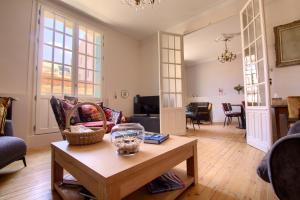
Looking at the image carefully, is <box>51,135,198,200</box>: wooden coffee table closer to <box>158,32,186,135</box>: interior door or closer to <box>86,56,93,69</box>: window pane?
<box>158,32,186,135</box>: interior door

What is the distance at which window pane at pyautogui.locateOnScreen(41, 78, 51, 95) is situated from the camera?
2.87 metres

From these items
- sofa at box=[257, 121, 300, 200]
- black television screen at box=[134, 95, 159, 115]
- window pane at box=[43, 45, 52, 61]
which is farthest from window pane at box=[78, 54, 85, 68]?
sofa at box=[257, 121, 300, 200]

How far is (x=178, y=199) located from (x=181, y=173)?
321 millimetres

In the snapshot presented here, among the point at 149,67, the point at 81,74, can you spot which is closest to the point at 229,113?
the point at 149,67

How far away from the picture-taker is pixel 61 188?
1.22m

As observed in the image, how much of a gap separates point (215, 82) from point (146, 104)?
400cm

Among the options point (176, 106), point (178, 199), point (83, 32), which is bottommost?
point (178, 199)

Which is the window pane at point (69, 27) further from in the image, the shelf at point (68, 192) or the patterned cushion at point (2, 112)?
the shelf at point (68, 192)

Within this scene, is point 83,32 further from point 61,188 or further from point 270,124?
point 270,124

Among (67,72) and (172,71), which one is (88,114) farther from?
(172,71)

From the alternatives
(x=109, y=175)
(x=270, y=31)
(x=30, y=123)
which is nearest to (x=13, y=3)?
(x=30, y=123)

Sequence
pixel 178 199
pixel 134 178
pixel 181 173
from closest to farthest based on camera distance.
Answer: pixel 134 178 → pixel 178 199 → pixel 181 173

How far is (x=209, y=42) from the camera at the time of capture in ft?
16.4

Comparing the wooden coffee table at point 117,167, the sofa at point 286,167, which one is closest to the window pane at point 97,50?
the wooden coffee table at point 117,167
